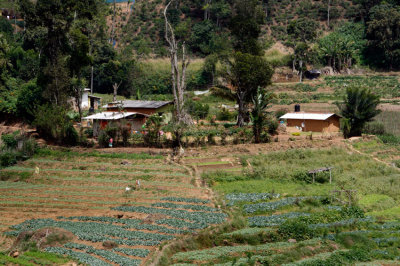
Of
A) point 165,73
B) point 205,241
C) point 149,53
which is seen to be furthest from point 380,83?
point 205,241

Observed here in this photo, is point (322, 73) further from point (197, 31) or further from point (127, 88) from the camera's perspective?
point (127, 88)

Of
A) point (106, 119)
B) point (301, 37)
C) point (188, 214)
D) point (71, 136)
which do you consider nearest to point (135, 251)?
point (188, 214)

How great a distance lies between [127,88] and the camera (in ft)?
222

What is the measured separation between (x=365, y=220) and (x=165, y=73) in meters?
57.6

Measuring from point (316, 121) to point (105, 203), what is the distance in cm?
2308

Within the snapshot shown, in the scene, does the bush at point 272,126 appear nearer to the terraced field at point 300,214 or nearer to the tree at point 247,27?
the terraced field at point 300,214

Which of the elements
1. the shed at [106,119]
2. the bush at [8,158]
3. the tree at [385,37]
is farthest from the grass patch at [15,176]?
the tree at [385,37]

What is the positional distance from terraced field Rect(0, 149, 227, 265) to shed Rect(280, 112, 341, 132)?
15.7 metres

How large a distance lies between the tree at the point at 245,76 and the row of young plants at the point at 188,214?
19205mm

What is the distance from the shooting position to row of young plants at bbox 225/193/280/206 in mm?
24109

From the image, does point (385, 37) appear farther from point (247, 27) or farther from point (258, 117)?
point (258, 117)

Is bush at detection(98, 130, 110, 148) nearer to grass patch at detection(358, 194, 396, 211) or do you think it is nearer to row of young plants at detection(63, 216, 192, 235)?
row of young plants at detection(63, 216, 192, 235)

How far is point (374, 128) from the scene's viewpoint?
41.2 meters

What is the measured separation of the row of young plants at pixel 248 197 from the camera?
24.1 meters
